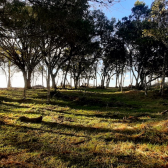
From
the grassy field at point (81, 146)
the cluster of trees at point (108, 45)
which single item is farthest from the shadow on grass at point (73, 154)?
the cluster of trees at point (108, 45)

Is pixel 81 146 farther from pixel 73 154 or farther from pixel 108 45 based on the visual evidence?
pixel 108 45

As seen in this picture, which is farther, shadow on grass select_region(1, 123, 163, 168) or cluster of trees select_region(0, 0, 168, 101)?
cluster of trees select_region(0, 0, 168, 101)

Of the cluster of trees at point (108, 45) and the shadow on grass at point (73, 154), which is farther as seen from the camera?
the cluster of trees at point (108, 45)

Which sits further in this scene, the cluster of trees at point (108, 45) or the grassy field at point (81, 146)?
the cluster of trees at point (108, 45)

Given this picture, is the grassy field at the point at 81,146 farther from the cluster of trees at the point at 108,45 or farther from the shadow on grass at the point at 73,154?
the cluster of trees at the point at 108,45

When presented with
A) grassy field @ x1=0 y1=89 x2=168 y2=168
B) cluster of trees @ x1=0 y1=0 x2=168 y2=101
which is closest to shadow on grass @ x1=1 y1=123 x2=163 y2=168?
grassy field @ x1=0 y1=89 x2=168 y2=168

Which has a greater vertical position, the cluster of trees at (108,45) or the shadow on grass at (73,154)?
the cluster of trees at (108,45)

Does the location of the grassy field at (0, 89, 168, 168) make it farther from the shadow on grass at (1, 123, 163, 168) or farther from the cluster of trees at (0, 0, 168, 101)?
the cluster of trees at (0, 0, 168, 101)

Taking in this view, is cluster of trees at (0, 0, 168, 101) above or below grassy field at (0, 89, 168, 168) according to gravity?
above

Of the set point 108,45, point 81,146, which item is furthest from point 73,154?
point 108,45

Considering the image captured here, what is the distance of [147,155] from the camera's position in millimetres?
4477

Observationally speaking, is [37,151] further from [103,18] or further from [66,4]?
[103,18]

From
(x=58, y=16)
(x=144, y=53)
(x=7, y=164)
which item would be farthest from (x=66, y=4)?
(x=144, y=53)

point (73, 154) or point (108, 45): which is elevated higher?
point (108, 45)
